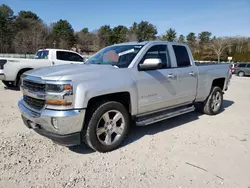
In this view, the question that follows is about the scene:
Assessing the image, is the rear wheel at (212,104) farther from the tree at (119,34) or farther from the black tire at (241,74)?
the tree at (119,34)

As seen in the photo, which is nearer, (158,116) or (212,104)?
(158,116)

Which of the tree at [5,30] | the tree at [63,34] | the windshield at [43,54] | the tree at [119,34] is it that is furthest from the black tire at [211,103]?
the tree at [119,34]

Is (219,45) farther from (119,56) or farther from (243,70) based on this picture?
(119,56)

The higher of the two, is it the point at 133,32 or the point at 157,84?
the point at 133,32

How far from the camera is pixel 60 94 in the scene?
310cm

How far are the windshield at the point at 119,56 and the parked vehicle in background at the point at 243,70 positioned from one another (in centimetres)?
2347

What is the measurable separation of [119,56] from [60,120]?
73.1 inches

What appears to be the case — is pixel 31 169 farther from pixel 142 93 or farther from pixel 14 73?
pixel 14 73

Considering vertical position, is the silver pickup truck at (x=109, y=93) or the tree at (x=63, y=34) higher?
the tree at (x=63, y=34)

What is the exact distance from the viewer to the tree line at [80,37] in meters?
46.8

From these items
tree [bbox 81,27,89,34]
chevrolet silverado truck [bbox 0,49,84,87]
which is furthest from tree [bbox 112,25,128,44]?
chevrolet silverado truck [bbox 0,49,84,87]

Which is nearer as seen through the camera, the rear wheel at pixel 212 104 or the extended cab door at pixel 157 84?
the extended cab door at pixel 157 84

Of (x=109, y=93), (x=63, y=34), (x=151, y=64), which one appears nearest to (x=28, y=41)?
(x=63, y=34)

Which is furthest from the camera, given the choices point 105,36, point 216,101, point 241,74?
point 105,36
